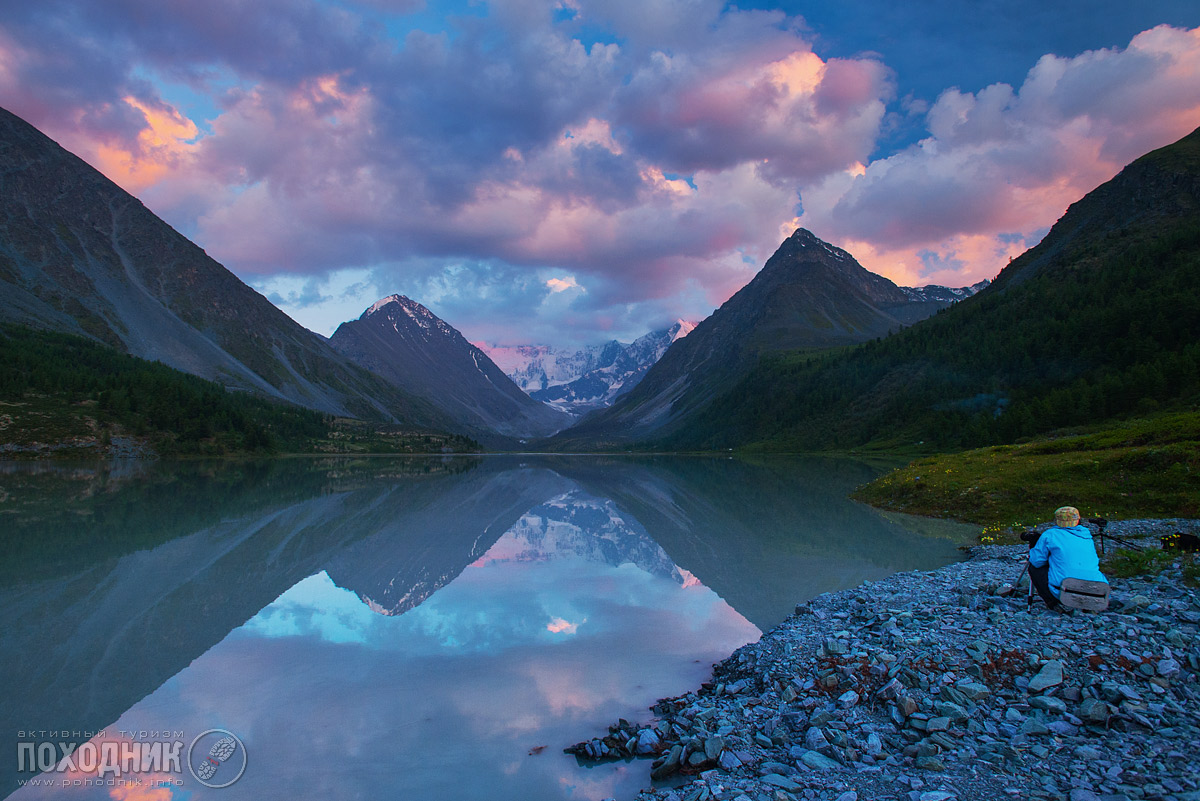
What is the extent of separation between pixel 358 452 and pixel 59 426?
277 ft

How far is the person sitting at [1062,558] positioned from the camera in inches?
480

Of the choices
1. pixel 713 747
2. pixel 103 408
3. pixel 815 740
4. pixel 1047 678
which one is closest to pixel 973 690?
pixel 1047 678

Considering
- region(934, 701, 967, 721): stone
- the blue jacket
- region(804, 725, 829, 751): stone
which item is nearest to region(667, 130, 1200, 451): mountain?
the blue jacket

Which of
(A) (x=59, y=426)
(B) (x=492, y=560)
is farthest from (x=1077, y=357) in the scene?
(A) (x=59, y=426)

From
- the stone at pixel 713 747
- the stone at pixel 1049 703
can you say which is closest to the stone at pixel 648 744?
the stone at pixel 713 747

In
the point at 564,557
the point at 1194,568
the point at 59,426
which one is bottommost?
the point at 564,557

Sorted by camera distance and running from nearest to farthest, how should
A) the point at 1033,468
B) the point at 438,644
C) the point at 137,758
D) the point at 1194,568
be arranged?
the point at 137,758 < the point at 1194,568 < the point at 438,644 < the point at 1033,468

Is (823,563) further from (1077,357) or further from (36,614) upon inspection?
(1077,357)

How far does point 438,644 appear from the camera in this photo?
16.5 meters

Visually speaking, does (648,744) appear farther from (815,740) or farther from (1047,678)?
(1047,678)

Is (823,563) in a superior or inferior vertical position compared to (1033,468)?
inferior

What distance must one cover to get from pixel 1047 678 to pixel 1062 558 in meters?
4.07

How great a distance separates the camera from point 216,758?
10.5 metres

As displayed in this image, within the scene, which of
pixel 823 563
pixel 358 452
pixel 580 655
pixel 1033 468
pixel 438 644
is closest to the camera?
pixel 580 655
